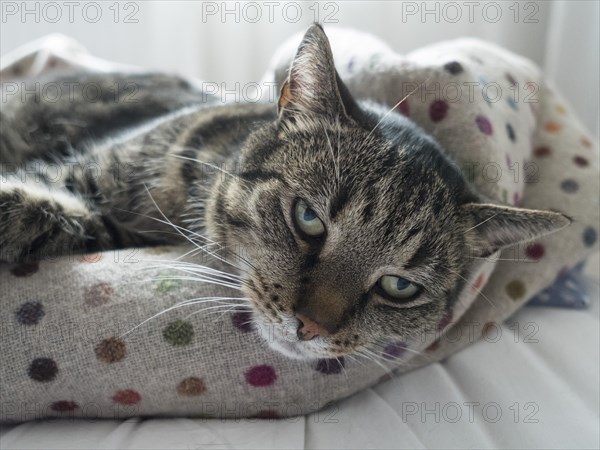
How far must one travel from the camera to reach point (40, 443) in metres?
0.84

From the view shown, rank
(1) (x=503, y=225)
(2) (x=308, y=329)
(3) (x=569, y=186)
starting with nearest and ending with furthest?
(2) (x=308, y=329), (1) (x=503, y=225), (3) (x=569, y=186)

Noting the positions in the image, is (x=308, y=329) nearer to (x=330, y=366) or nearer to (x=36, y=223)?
(x=330, y=366)

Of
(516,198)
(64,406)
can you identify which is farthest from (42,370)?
(516,198)

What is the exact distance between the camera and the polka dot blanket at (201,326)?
87 centimetres

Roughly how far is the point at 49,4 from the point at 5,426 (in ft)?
5.47

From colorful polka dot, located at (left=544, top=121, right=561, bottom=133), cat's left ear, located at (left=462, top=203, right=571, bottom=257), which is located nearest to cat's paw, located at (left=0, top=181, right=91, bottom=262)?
cat's left ear, located at (left=462, top=203, right=571, bottom=257)

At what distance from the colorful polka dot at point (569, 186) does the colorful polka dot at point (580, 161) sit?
6 centimetres

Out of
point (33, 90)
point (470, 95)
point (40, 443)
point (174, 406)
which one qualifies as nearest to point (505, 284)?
point (470, 95)

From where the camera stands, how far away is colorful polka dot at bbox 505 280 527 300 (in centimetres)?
113

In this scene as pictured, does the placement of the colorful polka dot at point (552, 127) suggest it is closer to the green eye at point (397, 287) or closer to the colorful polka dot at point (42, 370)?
the green eye at point (397, 287)

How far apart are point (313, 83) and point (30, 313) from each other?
0.58 m

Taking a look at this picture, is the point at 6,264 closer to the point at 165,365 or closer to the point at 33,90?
the point at 165,365

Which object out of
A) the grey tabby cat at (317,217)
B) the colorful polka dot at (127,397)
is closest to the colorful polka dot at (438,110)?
the grey tabby cat at (317,217)

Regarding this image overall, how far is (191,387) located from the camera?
0.90 m
